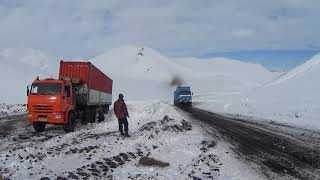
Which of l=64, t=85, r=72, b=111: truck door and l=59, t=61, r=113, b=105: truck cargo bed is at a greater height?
l=59, t=61, r=113, b=105: truck cargo bed

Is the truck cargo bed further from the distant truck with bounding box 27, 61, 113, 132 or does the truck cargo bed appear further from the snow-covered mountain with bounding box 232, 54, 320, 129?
the snow-covered mountain with bounding box 232, 54, 320, 129

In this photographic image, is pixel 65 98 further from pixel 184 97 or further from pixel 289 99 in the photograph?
pixel 289 99

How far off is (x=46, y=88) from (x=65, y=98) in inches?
42.8

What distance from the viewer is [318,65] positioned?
8088 cm

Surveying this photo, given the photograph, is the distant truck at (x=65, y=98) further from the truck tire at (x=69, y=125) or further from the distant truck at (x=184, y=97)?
the distant truck at (x=184, y=97)

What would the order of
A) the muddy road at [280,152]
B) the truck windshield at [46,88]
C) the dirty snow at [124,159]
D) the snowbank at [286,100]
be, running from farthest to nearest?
1. the snowbank at [286,100]
2. the truck windshield at [46,88]
3. the muddy road at [280,152]
4. the dirty snow at [124,159]

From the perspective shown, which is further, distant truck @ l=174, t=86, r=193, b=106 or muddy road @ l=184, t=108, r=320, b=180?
distant truck @ l=174, t=86, r=193, b=106

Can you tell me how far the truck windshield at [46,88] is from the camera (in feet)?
78.8

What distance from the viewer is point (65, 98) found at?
2442 centimetres

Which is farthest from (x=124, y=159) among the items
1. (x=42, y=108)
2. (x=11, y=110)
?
(x=11, y=110)

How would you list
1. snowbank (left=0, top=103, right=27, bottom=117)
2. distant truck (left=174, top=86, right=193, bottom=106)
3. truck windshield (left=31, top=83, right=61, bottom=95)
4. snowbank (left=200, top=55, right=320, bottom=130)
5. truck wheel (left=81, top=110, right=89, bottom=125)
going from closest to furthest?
1. truck windshield (left=31, top=83, right=61, bottom=95)
2. truck wheel (left=81, top=110, right=89, bottom=125)
3. snowbank (left=0, top=103, right=27, bottom=117)
4. snowbank (left=200, top=55, right=320, bottom=130)
5. distant truck (left=174, top=86, right=193, bottom=106)

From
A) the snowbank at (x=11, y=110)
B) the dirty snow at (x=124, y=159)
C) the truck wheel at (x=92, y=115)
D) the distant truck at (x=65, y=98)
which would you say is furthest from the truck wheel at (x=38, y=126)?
the snowbank at (x=11, y=110)

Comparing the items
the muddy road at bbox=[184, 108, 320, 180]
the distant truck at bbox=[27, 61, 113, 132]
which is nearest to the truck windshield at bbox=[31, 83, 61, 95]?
the distant truck at bbox=[27, 61, 113, 132]

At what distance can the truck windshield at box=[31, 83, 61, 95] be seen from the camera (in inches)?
946
